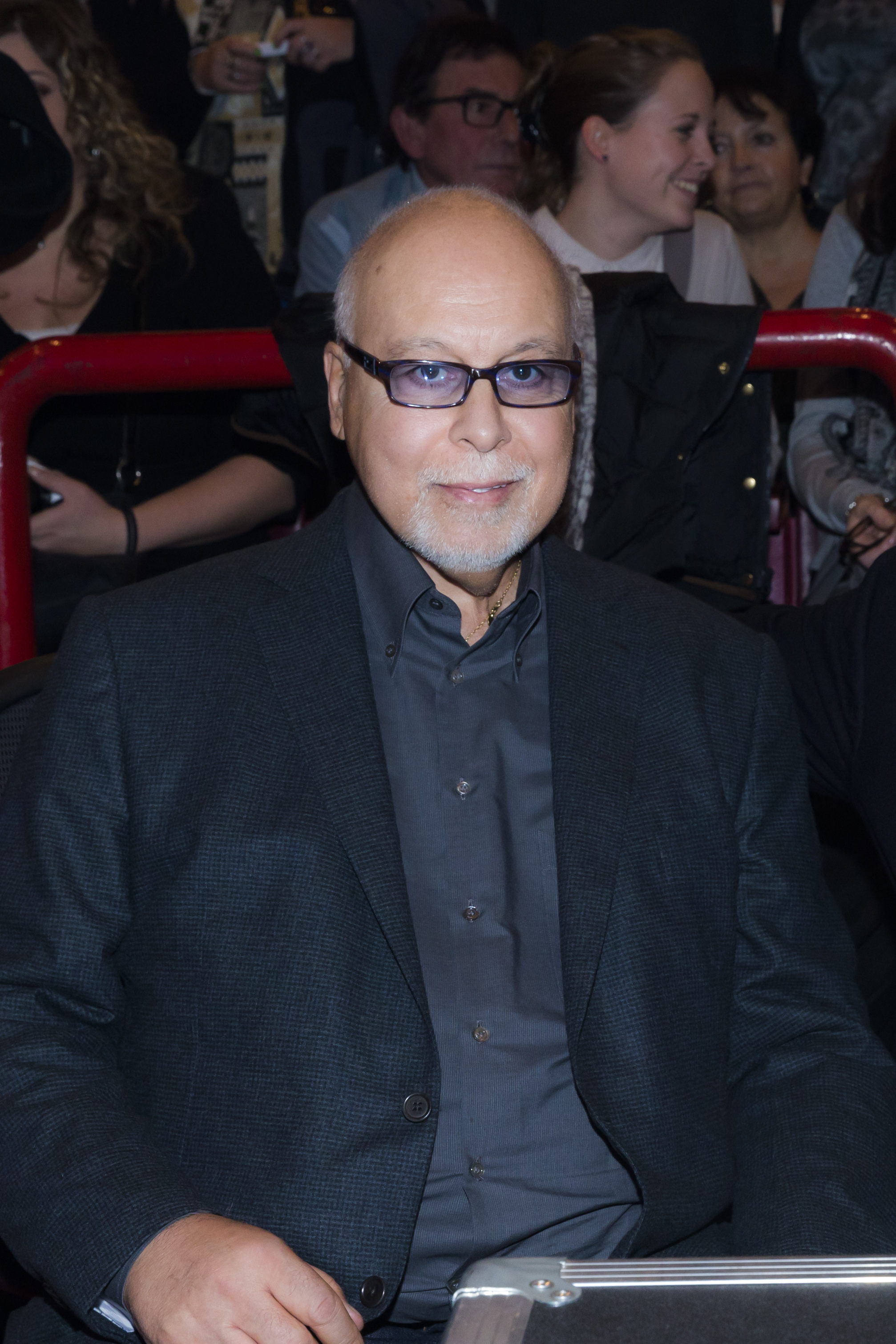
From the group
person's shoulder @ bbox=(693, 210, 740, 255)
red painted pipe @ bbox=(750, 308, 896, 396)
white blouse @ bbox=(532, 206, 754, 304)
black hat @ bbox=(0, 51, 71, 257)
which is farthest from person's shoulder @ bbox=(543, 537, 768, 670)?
person's shoulder @ bbox=(693, 210, 740, 255)

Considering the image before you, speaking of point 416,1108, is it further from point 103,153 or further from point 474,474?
point 103,153

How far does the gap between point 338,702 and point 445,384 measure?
39 cm

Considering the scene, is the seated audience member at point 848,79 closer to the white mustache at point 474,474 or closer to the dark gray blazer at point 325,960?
the white mustache at point 474,474

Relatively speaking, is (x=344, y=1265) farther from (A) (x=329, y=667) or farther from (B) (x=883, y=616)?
(B) (x=883, y=616)

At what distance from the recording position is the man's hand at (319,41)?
4.25 metres

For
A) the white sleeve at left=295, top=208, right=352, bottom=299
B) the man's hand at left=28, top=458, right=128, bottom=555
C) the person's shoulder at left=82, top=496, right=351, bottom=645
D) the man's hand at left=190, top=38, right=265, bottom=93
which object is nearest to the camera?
the person's shoulder at left=82, top=496, right=351, bottom=645

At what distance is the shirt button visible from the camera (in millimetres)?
1491

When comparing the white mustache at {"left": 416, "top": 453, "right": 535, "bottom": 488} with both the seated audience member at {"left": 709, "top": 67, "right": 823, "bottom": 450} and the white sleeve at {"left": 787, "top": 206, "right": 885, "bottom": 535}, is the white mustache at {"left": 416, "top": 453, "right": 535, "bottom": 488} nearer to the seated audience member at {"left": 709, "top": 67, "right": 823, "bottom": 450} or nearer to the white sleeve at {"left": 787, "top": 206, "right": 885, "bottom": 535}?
the white sleeve at {"left": 787, "top": 206, "right": 885, "bottom": 535}

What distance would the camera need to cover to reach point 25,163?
274 cm

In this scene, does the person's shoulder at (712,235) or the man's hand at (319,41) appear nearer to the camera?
the person's shoulder at (712,235)

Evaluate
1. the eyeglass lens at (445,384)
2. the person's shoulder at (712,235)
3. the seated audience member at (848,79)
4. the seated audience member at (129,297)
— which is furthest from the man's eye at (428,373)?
the seated audience member at (848,79)

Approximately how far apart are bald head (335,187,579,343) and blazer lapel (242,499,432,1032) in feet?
0.95

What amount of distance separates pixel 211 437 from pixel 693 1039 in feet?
6.38

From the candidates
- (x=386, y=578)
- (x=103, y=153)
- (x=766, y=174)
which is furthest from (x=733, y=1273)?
(x=766, y=174)
